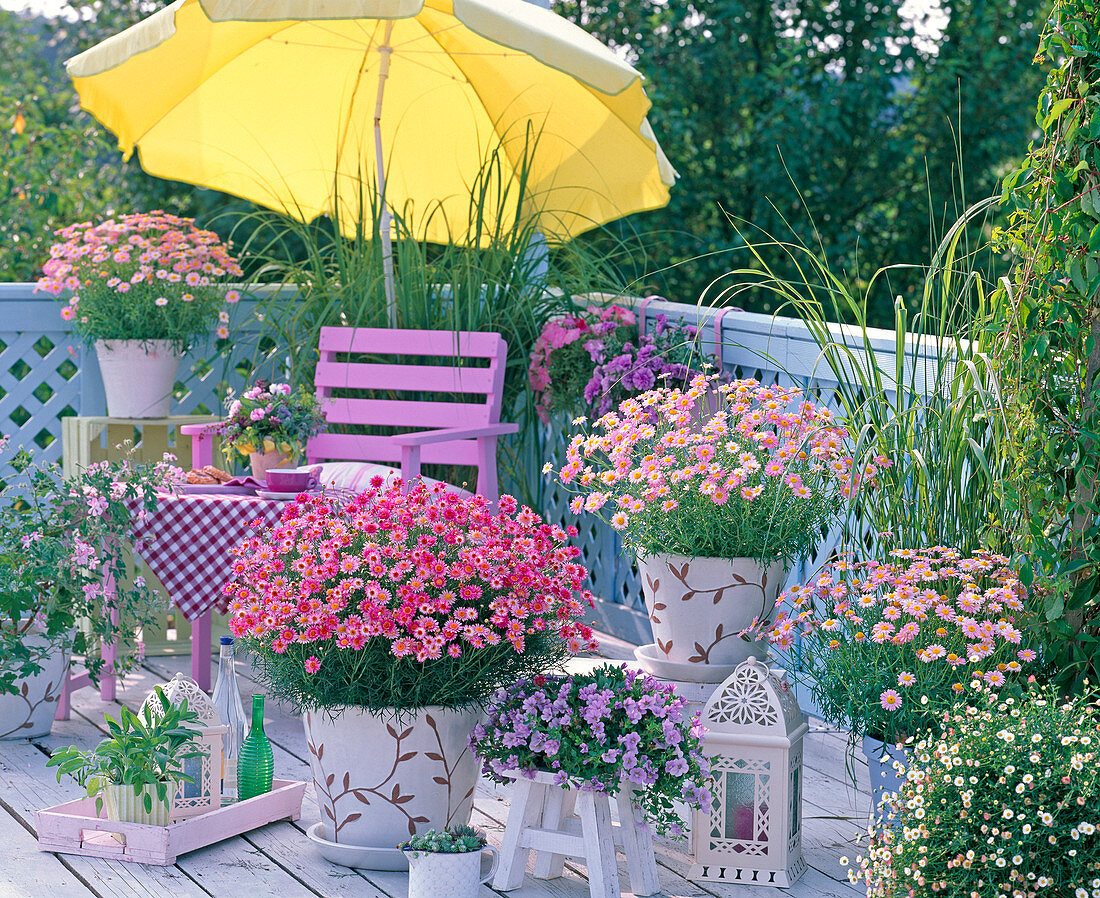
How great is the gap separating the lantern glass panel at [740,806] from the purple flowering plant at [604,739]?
0.10 meters

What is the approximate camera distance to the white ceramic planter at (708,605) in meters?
2.81

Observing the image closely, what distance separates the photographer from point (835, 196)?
27.7ft

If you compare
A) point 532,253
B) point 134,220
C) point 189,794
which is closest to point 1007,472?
point 189,794

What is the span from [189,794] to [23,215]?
4521mm

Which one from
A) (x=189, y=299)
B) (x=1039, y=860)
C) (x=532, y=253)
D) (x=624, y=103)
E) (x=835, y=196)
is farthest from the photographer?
(x=835, y=196)

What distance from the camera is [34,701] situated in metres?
3.38

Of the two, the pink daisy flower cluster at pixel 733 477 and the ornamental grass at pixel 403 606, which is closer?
the ornamental grass at pixel 403 606

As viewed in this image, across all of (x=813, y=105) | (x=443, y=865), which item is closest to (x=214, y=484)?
(x=443, y=865)

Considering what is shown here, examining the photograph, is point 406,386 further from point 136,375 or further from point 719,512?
point 719,512

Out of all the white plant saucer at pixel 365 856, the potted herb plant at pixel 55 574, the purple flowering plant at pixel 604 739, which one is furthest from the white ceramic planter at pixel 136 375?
the purple flowering plant at pixel 604 739

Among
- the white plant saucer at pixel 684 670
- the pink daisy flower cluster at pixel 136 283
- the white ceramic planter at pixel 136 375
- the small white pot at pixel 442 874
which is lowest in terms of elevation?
the small white pot at pixel 442 874

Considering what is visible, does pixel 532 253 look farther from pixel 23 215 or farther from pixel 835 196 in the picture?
pixel 835 196

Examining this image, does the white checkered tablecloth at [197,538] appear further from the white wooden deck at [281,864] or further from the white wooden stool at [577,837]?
the white wooden stool at [577,837]

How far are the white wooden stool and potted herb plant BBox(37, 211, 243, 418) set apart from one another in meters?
2.27
